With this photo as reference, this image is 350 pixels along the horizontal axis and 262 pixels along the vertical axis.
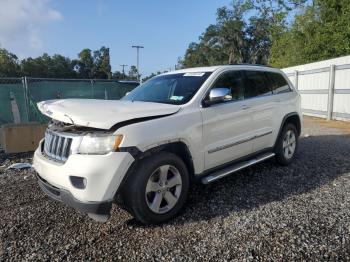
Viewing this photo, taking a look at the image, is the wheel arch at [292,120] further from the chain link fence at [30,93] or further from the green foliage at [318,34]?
the green foliage at [318,34]

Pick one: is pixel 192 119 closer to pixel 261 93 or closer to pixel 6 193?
pixel 261 93

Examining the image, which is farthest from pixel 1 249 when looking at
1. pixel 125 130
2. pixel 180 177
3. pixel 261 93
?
pixel 261 93

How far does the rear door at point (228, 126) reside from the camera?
3.98 metres

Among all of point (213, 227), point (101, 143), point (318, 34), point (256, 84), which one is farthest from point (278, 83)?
point (318, 34)

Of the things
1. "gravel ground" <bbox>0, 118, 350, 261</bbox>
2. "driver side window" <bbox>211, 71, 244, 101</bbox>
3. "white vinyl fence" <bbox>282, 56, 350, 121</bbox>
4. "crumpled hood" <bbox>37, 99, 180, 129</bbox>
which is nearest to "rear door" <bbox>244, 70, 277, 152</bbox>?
"driver side window" <bbox>211, 71, 244, 101</bbox>

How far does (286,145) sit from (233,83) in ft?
5.93

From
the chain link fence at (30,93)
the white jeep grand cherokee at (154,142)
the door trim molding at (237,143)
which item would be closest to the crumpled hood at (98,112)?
the white jeep grand cherokee at (154,142)

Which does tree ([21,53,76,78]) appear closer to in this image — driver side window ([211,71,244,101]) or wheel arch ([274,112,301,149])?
wheel arch ([274,112,301,149])

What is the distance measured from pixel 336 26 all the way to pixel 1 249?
22.4 metres

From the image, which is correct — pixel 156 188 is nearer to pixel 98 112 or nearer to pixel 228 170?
pixel 98 112

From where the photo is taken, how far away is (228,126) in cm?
425

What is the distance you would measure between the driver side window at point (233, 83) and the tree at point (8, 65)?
196 ft

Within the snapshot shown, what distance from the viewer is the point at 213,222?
11.7ft

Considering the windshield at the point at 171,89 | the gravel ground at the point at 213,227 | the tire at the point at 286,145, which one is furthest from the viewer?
the tire at the point at 286,145
